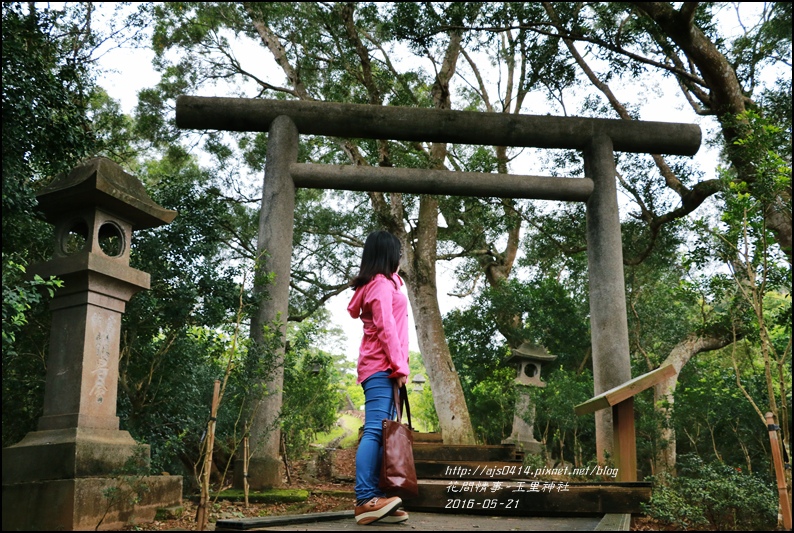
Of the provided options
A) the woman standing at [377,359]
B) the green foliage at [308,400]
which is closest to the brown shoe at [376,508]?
the woman standing at [377,359]

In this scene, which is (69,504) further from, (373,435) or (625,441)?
(625,441)

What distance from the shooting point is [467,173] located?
26.4 feet

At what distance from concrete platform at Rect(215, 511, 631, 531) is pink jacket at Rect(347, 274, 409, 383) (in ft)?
2.96

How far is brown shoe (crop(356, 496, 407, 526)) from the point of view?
12.8ft

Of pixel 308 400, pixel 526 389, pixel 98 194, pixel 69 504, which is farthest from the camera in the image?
pixel 308 400

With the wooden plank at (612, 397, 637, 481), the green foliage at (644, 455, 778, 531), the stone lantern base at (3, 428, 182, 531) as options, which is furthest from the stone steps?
the stone lantern base at (3, 428, 182, 531)

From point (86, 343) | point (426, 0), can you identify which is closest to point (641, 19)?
point (426, 0)

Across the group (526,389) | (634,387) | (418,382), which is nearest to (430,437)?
(526,389)

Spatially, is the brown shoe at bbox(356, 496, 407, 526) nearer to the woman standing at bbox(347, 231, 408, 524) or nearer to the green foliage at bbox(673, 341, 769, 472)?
the woman standing at bbox(347, 231, 408, 524)

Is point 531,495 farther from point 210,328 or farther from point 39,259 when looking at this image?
point 39,259

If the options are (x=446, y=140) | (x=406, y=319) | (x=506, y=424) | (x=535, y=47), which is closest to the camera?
(x=406, y=319)

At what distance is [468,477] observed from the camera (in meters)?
7.19

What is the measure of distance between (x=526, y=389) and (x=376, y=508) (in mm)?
7656

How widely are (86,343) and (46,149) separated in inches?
66.2
